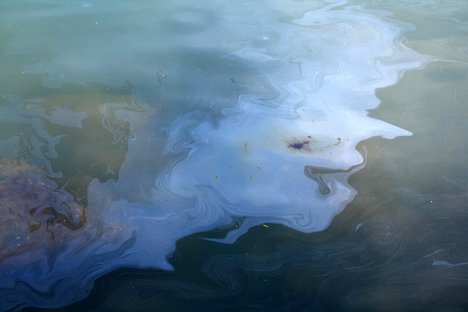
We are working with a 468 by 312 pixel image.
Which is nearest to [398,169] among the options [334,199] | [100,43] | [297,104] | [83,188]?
[334,199]

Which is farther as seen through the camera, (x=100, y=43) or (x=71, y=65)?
(x=100, y=43)

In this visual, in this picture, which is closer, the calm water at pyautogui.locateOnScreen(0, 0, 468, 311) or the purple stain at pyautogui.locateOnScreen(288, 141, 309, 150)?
the calm water at pyautogui.locateOnScreen(0, 0, 468, 311)

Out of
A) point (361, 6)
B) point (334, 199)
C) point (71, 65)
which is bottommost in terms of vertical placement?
point (334, 199)

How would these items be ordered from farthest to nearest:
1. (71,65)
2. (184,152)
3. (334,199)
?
1. (71,65)
2. (184,152)
3. (334,199)

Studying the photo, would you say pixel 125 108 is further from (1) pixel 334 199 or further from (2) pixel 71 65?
(1) pixel 334 199

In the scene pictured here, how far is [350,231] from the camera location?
1.87m

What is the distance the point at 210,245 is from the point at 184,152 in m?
0.66

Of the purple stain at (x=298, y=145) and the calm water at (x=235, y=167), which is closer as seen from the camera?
the calm water at (x=235, y=167)

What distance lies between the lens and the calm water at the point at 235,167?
1688 millimetres

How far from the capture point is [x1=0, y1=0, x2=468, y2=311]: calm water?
1.69 metres

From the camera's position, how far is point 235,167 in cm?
220

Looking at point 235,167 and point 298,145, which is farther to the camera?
point 298,145

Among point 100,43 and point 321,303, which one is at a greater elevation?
point 100,43

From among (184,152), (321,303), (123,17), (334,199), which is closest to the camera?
(321,303)
